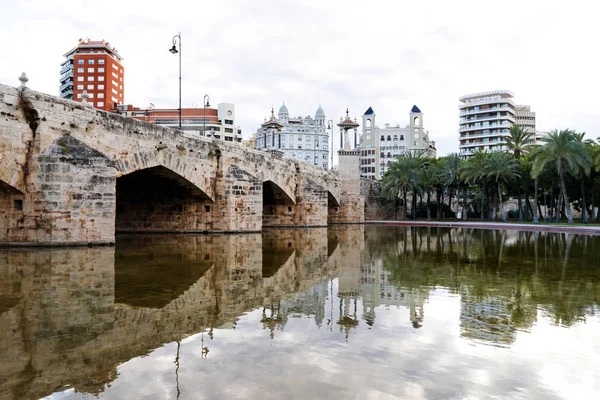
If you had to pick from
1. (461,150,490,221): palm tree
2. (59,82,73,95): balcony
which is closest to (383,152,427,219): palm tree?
(461,150,490,221): palm tree

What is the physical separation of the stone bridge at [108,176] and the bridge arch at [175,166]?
38 millimetres

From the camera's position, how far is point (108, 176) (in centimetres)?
1437

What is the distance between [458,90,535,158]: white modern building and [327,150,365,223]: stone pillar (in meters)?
48.2

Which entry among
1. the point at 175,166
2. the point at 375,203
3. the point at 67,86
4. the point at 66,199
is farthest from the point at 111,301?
the point at 67,86

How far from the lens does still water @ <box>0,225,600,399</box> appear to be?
3.68 meters

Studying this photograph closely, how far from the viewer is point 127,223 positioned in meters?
23.3

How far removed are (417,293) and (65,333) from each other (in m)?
4.83

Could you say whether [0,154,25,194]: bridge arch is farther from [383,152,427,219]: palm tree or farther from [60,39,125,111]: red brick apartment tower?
[60,39,125,111]: red brick apartment tower

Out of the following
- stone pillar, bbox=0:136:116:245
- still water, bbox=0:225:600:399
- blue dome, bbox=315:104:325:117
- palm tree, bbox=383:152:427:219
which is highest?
blue dome, bbox=315:104:325:117

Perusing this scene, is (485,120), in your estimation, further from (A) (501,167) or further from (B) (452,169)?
(A) (501,167)

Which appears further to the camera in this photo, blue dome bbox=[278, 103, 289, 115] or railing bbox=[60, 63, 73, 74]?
blue dome bbox=[278, 103, 289, 115]

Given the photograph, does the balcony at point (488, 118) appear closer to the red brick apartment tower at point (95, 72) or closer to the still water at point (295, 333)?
the red brick apartment tower at point (95, 72)

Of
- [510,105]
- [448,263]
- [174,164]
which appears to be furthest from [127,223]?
[510,105]

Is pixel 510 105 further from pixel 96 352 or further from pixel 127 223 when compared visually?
pixel 96 352
